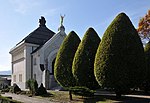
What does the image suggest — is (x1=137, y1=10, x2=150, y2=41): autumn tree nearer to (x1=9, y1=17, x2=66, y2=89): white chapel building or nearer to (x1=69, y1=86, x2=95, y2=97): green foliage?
(x1=9, y1=17, x2=66, y2=89): white chapel building

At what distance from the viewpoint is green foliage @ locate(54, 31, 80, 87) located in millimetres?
26394

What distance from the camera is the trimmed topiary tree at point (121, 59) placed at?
67.0 feet

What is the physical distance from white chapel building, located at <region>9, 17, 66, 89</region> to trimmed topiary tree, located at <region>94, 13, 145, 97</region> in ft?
63.2

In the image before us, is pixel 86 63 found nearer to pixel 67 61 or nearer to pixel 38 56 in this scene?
pixel 67 61

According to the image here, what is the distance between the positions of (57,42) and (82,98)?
21.8 meters

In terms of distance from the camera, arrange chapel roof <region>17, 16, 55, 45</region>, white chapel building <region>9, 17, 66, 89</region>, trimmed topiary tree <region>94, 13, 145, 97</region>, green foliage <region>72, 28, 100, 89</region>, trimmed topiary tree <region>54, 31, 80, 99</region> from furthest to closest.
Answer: chapel roof <region>17, 16, 55, 45</region>
white chapel building <region>9, 17, 66, 89</region>
trimmed topiary tree <region>54, 31, 80, 99</region>
green foliage <region>72, 28, 100, 89</region>
trimmed topiary tree <region>94, 13, 145, 97</region>

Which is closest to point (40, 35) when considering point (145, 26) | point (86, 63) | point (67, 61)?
point (145, 26)

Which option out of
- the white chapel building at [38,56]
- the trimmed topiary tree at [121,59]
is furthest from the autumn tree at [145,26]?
the trimmed topiary tree at [121,59]

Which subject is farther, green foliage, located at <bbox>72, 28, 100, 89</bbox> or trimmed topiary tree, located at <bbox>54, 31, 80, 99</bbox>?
trimmed topiary tree, located at <bbox>54, 31, 80, 99</bbox>

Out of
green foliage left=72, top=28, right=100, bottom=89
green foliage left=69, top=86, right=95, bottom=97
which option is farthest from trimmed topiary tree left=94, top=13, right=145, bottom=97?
green foliage left=72, top=28, right=100, bottom=89

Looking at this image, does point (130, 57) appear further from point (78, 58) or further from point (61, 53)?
point (61, 53)

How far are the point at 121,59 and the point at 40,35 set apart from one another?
110 ft

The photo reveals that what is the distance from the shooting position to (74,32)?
2756 cm

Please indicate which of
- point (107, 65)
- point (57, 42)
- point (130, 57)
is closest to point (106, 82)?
point (107, 65)
